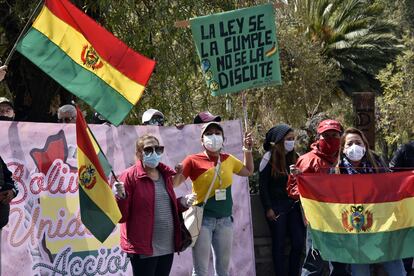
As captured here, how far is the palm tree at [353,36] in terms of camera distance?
1106 inches

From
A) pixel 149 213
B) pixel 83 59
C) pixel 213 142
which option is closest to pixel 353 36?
pixel 213 142

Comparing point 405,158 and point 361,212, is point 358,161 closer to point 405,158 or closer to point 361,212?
point 361,212

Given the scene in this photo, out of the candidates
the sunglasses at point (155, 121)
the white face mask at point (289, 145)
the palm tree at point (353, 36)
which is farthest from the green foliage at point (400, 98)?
the sunglasses at point (155, 121)

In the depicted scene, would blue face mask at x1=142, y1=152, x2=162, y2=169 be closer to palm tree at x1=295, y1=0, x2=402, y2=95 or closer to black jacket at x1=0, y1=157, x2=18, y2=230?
black jacket at x1=0, y1=157, x2=18, y2=230

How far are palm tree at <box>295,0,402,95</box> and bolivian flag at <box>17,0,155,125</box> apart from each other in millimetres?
22202

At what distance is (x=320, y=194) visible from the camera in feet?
25.1

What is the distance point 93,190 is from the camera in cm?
649

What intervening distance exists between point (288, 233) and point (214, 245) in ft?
4.86

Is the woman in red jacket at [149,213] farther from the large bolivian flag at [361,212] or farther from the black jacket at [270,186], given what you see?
the black jacket at [270,186]

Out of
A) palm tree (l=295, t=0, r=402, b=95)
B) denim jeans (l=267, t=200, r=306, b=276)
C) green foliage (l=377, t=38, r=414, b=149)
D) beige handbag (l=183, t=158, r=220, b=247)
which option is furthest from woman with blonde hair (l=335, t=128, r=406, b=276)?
palm tree (l=295, t=0, r=402, b=95)

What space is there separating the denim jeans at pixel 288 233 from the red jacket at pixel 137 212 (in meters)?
2.29

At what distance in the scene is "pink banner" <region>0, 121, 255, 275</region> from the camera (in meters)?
7.32

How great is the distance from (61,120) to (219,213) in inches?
73.4

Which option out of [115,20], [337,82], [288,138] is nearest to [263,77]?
[288,138]
